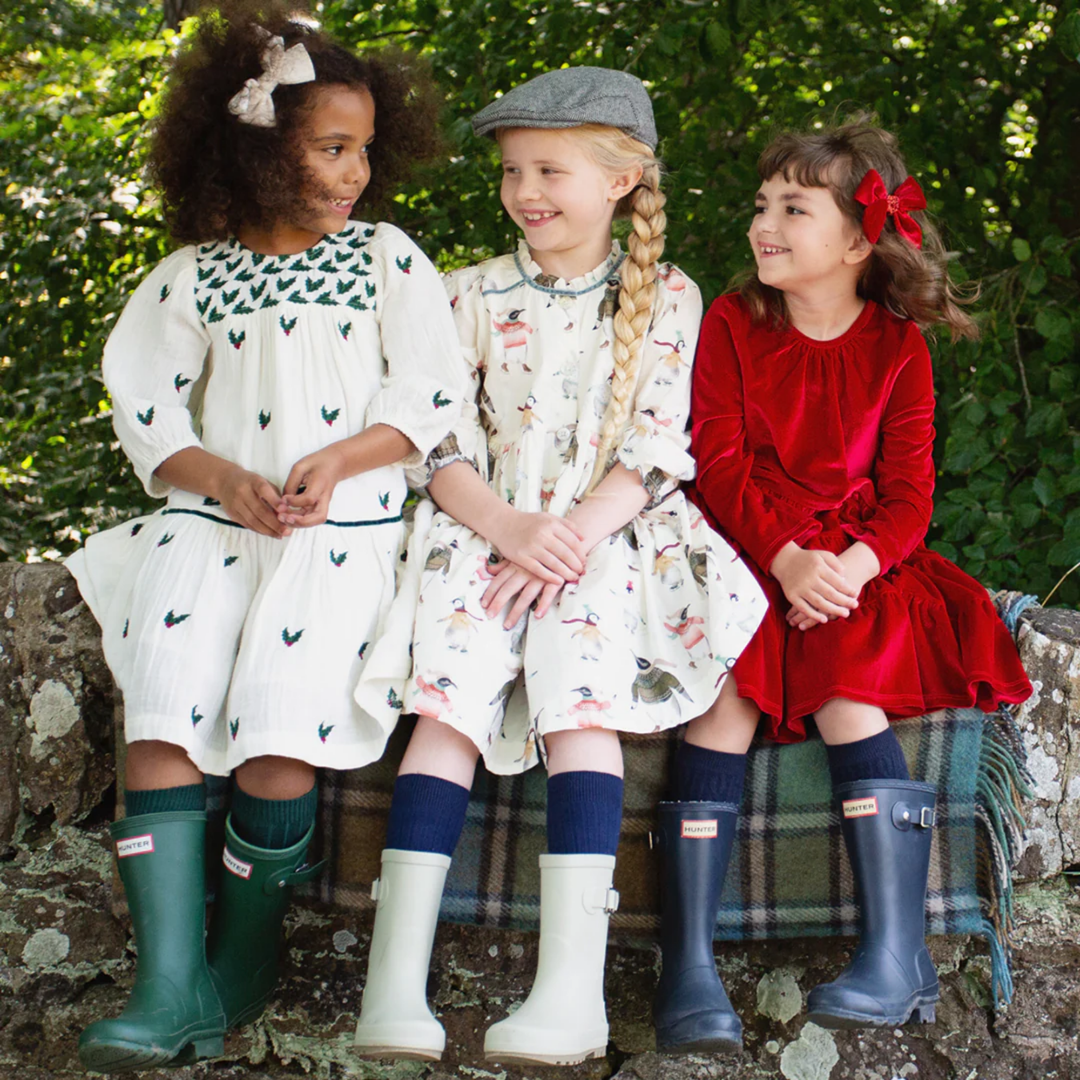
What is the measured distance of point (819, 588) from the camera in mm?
1847

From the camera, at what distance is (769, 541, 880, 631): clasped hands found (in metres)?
1.85

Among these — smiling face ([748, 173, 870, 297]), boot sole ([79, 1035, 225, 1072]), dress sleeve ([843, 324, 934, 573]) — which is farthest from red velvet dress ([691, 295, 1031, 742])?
boot sole ([79, 1035, 225, 1072])

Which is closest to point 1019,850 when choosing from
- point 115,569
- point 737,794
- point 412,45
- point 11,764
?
point 737,794

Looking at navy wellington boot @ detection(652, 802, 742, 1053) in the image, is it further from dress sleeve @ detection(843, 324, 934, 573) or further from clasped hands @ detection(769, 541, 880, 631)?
dress sleeve @ detection(843, 324, 934, 573)

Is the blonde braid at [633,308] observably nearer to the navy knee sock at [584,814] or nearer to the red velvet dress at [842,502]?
the red velvet dress at [842,502]

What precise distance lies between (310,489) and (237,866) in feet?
1.92

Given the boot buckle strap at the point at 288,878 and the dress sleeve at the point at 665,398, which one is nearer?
the boot buckle strap at the point at 288,878

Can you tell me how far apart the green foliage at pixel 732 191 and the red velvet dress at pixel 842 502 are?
0.62 metres

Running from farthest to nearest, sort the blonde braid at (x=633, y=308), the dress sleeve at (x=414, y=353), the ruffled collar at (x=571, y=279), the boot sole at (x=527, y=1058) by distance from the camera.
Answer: the ruffled collar at (x=571, y=279), the blonde braid at (x=633, y=308), the dress sleeve at (x=414, y=353), the boot sole at (x=527, y=1058)

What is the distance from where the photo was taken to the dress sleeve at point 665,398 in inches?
78.9

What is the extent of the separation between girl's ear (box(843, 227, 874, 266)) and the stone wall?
0.70 metres

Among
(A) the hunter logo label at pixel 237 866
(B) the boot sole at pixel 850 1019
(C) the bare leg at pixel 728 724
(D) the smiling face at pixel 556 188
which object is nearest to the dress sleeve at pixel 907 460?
(C) the bare leg at pixel 728 724

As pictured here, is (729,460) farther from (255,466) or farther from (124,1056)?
(124,1056)

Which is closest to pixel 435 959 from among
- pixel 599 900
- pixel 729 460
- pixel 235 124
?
pixel 599 900
